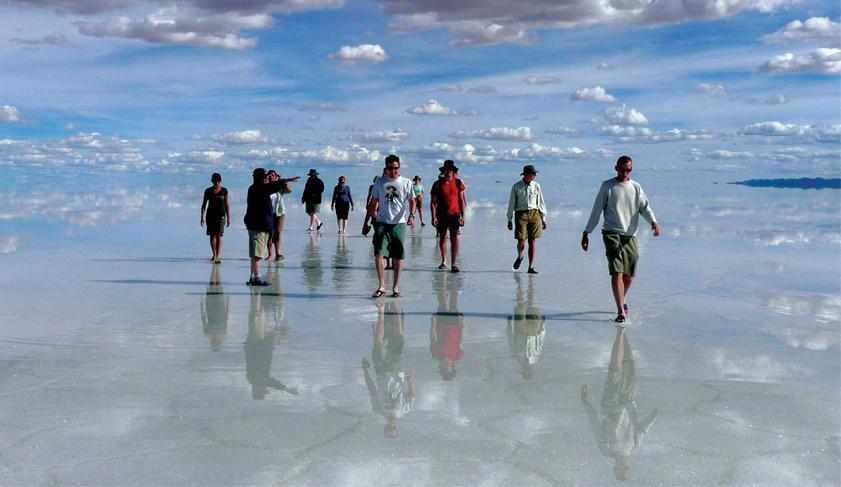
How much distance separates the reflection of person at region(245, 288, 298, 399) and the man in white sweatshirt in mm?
3844

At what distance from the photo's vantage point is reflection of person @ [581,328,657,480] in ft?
15.6

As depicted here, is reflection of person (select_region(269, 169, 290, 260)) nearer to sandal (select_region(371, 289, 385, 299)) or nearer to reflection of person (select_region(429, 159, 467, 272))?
reflection of person (select_region(429, 159, 467, 272))

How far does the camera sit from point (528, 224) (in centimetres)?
1305

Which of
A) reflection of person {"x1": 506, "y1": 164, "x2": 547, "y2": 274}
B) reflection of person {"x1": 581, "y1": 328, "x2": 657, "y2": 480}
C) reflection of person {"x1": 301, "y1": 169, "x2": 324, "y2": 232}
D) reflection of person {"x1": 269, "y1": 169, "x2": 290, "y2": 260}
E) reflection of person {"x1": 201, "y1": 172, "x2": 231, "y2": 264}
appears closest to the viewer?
reflection of person {"x1": 581, "y1": 328, "x2": 657, "y2": 480}

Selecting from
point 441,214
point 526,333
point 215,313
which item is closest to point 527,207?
point 441,214

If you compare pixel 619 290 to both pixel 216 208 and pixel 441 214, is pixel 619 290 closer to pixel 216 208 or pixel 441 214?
pixel 441 214

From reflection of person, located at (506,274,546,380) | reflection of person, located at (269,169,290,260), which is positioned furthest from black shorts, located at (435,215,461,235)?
reflection of person, located at (269,169,290,260)

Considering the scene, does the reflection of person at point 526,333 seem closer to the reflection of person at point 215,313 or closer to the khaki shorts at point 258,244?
the reflection of person at point 215,313

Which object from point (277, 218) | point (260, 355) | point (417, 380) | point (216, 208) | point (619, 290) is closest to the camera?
point (417, 380)

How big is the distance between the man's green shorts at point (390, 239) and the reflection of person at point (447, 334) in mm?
878

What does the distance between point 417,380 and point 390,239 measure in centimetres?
435

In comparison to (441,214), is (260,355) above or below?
below

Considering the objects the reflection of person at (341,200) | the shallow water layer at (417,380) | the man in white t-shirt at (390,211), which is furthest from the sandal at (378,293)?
the reflection of person at (341,200)

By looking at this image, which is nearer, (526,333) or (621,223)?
(526,333)
